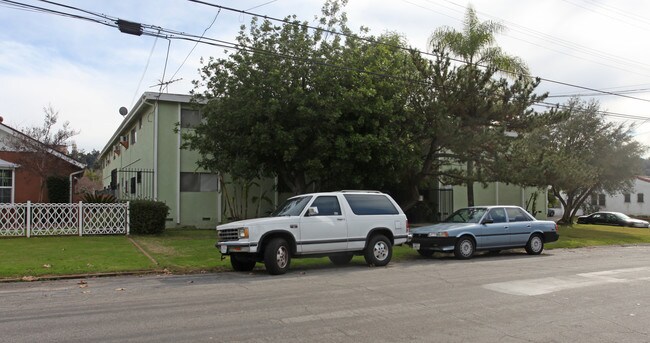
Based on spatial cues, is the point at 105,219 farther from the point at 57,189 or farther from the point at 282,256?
the point at 282,256

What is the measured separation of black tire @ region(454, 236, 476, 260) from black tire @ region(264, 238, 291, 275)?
5.38 metres

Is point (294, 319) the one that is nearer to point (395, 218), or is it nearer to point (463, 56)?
point (395, 218)

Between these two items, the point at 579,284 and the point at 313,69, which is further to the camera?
the point at 313,69

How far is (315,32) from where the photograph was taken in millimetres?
18906

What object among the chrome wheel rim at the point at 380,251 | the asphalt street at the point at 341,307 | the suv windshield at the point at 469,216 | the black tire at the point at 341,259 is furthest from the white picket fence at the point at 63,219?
the suv windshield at the point at 469,216

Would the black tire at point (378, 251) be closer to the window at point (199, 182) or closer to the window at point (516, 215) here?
the window at point (516, 215)

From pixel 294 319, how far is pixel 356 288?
8.92 ft

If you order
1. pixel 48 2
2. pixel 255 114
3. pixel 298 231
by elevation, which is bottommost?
pixel 298 231

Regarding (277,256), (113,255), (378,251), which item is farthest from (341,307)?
(113,255)

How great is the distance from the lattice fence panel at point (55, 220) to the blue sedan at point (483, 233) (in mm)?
11739

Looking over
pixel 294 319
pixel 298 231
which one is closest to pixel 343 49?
pixel 298 231

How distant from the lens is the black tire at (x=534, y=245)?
626 inches

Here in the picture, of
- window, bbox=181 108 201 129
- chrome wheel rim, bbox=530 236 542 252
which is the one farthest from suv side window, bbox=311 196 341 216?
window, bbox=181 108 201 129

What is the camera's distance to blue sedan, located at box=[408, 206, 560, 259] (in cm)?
1445
